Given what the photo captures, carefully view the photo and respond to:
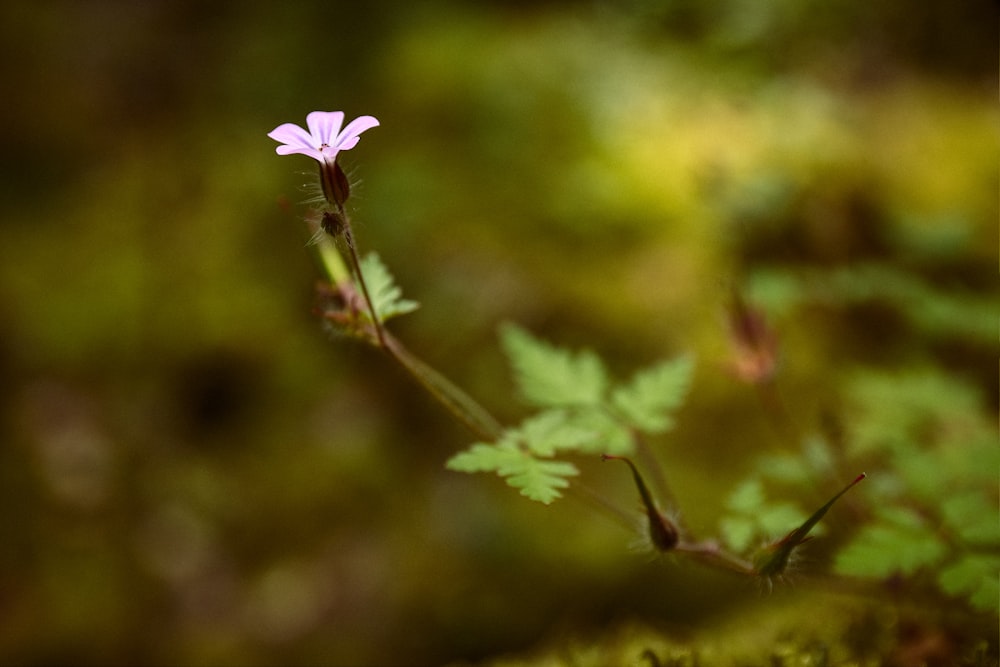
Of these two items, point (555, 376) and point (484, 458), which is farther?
point (555, 376)

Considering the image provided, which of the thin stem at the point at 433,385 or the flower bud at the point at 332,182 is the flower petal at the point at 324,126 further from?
the thin stem at the point at 433,385

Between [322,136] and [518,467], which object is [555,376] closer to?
[518,467]

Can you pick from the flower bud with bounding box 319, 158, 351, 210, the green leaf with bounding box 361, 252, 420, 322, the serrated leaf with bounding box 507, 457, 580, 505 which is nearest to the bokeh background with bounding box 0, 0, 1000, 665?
the serrated leaf with bounding box 507, 457, 580, 505

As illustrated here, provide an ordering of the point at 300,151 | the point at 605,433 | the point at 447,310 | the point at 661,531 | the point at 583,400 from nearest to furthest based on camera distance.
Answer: the point at 300,151, the point at 661,531, the point at 605,433, the point at 583,400, the point at 447,310

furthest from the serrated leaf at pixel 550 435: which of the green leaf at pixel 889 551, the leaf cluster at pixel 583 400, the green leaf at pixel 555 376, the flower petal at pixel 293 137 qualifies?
the flower petal at pixel 293 137

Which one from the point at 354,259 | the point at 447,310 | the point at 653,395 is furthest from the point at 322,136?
the point at 447,310

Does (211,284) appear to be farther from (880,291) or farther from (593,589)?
(880,291)
